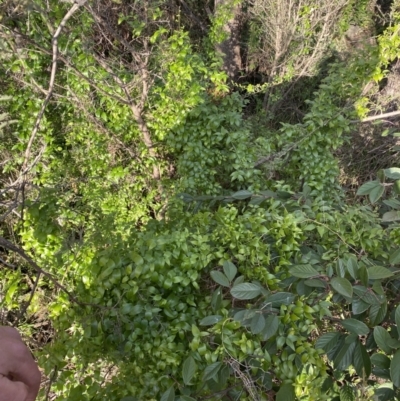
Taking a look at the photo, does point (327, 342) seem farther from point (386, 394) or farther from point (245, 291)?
point (245, 291)

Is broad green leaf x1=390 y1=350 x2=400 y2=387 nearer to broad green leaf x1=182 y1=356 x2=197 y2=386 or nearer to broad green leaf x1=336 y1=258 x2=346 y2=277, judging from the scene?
broad green leaf x1=336 y1=258 x2=346 y2=277

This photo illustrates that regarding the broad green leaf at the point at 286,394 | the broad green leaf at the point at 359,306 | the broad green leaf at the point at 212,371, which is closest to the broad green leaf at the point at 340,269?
the broad green leaf at the point at 359,306

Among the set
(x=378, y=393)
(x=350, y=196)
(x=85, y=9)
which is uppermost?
(x=85, y=9)

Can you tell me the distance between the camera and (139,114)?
3668mm

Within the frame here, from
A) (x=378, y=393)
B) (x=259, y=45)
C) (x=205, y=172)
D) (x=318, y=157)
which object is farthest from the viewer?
(x=259, y=45)

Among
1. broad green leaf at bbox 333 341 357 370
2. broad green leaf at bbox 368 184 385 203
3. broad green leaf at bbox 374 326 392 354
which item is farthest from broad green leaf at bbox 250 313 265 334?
broad green leaf at bbox 368 184 385 203

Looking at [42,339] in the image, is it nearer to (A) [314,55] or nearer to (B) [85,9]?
(B) [85,9]

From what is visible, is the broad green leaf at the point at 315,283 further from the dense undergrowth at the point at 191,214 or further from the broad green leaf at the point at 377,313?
the broad green leaf at the point at 377,313

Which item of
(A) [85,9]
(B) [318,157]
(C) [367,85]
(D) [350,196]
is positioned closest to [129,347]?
(B) [318,157]

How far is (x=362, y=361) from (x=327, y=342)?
0.14 m

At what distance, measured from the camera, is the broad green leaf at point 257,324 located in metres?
1.39

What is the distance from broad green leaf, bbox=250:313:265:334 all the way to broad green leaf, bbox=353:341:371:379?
353 mm

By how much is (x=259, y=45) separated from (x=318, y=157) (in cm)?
270

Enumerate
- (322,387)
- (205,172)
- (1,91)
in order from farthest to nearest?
1. (1,91)
2. (205,172)
3. (322,387)
